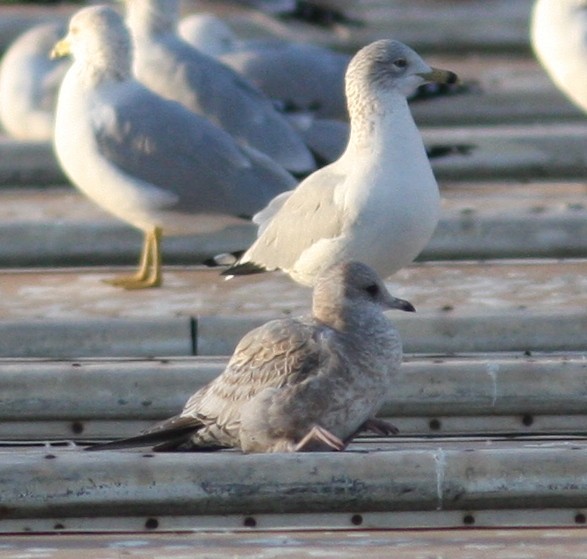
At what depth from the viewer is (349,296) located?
181 inches

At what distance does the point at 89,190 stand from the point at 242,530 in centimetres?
283

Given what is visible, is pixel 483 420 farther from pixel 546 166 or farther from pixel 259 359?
pixel 546 166

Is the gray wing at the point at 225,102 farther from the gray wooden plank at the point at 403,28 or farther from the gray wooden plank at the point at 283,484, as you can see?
the gray wooden plank at the point at 403,28

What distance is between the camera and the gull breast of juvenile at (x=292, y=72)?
30.7 feet

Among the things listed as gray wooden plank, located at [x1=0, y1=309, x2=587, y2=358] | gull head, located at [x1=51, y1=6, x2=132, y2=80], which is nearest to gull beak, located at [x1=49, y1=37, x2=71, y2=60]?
gull head, located at [x1=51, y1=6, x2=132, y2=80]

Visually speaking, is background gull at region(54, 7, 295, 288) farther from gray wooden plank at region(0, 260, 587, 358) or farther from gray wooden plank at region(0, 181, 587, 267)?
gray wooden plank at region(0, 181, 587, 267)

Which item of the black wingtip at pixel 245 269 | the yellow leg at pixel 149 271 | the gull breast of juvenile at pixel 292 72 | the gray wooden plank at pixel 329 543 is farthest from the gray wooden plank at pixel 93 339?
the gull breast of juvenile at pixel 292 72

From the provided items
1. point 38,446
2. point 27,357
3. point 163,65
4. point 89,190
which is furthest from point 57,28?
point 38,446

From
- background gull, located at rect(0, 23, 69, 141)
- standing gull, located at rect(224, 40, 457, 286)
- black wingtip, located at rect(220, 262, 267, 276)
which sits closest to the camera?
standing gull, located at rect(224, 40, 457, 286)

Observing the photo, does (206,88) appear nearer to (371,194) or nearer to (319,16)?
(371,194)

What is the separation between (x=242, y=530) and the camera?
4.13 meters

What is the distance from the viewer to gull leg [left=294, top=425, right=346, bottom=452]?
14.1 ft

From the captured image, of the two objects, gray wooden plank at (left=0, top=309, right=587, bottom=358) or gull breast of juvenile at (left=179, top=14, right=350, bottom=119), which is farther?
gull breast of juvenile at (left=179, top=14, right=350, bottom=119)

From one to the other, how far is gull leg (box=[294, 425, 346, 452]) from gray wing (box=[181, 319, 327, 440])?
0.48 ft
